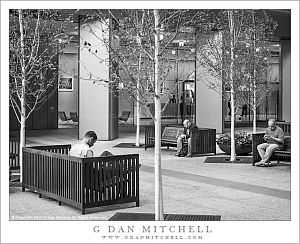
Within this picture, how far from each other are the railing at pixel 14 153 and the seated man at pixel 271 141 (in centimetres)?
491

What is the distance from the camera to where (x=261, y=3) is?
5836 mm

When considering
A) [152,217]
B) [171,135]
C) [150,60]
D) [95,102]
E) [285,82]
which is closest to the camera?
[150,60]

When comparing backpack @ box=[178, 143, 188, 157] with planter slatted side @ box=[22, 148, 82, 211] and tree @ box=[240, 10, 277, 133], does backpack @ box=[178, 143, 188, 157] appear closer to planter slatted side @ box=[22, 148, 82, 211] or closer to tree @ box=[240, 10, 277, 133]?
tree @ box=[240, 10, 277, 133]

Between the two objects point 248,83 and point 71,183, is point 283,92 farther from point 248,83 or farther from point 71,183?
point 71,183

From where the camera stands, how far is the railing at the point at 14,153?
10555mm

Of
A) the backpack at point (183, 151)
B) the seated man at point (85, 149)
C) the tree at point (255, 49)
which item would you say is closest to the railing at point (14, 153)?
the seated man at point (85, 149)

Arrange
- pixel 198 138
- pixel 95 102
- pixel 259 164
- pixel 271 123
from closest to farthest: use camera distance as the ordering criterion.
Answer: pixel 271 123
pixel 259 164
pixel 198 138
pixel 95 102

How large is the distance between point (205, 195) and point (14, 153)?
3958mm

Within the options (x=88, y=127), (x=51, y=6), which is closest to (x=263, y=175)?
(x=51, y=6)

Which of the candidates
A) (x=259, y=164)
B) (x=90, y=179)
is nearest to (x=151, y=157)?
(x=259, y=164)

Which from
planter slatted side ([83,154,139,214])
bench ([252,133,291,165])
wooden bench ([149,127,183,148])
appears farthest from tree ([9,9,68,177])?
wooden bench ([149,127,183,148])

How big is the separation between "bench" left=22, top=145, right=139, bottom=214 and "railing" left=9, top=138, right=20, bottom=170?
247 centimetres

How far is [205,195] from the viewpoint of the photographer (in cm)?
862

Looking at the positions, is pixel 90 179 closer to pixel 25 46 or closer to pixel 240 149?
pixel 25 46
